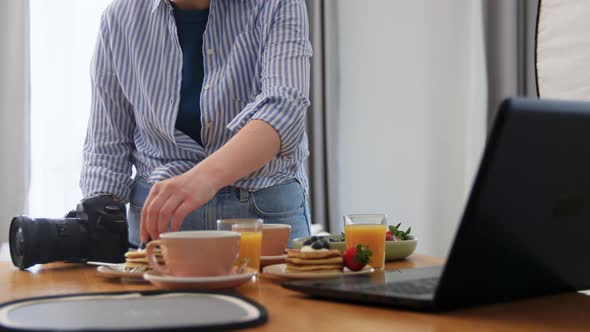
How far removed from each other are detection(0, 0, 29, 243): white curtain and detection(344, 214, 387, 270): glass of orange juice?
2329 millimetres

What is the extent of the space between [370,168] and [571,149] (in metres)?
2.78

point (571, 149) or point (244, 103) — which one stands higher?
point (244, 103)

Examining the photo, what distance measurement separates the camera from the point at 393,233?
1.37 m

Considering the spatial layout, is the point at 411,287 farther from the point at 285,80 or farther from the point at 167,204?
the point at 285,80

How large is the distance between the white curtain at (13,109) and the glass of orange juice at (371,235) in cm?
233

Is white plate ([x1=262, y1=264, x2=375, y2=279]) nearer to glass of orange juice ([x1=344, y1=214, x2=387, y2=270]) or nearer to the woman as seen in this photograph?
glass of orange juice ([x1=344, y1=214, x2=387, y2=270])

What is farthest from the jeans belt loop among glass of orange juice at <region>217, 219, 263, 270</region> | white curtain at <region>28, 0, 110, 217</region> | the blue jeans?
white curtain at <region>28, 0, 110, 217</region>

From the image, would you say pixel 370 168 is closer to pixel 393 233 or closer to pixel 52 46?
pixel 52 46

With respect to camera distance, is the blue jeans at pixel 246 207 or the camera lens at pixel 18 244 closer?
the camera lens at pixel 18 244

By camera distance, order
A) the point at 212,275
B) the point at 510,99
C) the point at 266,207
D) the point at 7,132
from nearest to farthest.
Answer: the point at 510,99 < the point at 212,275 < the point at 266,207 < the point at 7,132

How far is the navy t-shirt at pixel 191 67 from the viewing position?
162cm

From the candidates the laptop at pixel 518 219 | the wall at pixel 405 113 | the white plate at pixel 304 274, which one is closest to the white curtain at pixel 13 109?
the wall at pixel 405 113

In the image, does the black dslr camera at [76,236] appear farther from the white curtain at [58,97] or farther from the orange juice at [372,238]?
the white curtain at [58,97]

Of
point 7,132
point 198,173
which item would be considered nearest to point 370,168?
point 7,132
